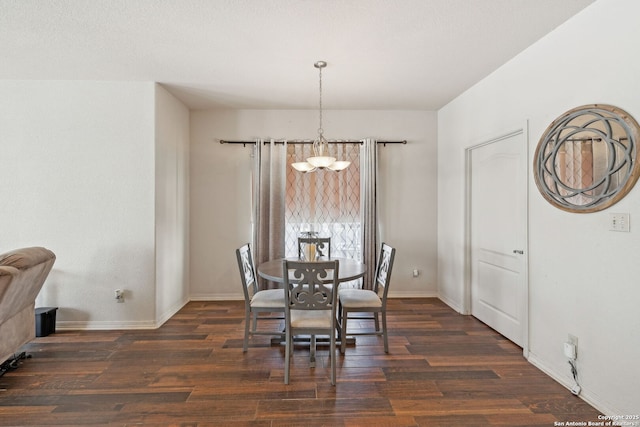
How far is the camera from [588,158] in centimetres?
207

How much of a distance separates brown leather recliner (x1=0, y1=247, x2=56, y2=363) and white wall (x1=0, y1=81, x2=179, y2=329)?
2.00 feet

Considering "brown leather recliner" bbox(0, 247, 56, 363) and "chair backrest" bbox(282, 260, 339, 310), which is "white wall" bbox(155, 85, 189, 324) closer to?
"brown leather recliner" bbox(0, 247, 56, 363)

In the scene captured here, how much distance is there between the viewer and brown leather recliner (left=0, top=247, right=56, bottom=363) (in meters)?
2.21

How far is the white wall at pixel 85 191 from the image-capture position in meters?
3.24

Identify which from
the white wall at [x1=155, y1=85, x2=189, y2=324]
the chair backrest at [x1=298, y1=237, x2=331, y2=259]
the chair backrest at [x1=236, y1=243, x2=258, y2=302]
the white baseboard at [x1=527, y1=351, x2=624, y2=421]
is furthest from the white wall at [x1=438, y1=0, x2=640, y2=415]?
the white wall at [x1=155, y1=85, x2=189, y2=324]

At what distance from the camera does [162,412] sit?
6.54 ft

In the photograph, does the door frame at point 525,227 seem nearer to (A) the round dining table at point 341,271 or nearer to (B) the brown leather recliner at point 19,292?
(A) the round dining table at point 341,271

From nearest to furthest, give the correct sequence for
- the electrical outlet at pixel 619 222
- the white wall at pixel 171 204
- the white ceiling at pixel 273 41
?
the electrical outlet at pixel 619 222 < the white ceiling at pixel 273 41 < the white wall at pixel 171 204

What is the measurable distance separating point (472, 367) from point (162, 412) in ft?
7.45

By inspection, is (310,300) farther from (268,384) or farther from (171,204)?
(171,204)

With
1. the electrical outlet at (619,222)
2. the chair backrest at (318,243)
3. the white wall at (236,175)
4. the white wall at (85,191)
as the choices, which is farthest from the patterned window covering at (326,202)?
the electrical outlet at (619,222)

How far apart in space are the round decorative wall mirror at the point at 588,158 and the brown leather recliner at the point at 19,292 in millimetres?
3873

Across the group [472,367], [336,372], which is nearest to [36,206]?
[336,372]

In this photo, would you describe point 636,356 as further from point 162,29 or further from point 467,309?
point 162,29
